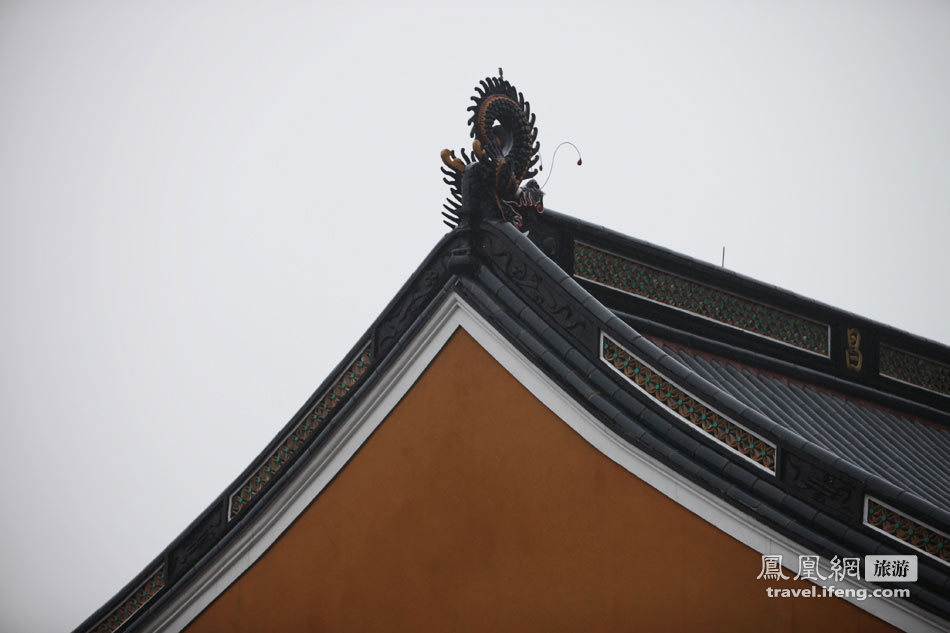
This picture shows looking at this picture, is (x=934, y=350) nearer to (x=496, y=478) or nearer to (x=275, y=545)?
(x=496, y=478)

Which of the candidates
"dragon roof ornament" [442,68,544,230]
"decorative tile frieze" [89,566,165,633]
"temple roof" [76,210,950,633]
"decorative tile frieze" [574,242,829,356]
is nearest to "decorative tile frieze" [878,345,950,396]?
"temple roof" [76,210,950,633]

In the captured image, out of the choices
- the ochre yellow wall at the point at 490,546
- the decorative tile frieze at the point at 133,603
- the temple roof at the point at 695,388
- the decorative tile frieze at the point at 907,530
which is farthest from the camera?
the decorative tile frieze at the point at 133,603

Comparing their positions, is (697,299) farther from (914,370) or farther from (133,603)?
(133,603)

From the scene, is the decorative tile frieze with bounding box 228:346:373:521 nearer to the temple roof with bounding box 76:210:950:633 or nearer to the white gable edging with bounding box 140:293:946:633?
the temple roof with bounding box 76:210:950:633

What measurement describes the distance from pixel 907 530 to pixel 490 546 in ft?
6.48

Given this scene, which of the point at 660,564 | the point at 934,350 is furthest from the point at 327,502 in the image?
the point at 934,350

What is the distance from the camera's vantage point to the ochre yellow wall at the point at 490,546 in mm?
4785

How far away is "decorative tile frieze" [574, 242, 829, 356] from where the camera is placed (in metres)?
6.57

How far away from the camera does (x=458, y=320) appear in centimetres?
592

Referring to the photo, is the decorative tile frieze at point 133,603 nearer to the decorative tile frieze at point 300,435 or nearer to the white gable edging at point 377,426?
the white gable edging at point 377,426

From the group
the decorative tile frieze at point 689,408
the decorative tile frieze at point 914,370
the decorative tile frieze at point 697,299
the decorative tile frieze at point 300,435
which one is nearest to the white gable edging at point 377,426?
the decorative tile frieze at point 300,435

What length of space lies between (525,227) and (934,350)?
13.6 feet

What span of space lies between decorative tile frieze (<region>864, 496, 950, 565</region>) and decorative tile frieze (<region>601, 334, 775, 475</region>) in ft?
1.42

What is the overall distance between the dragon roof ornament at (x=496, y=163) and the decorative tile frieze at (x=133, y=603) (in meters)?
2.94
